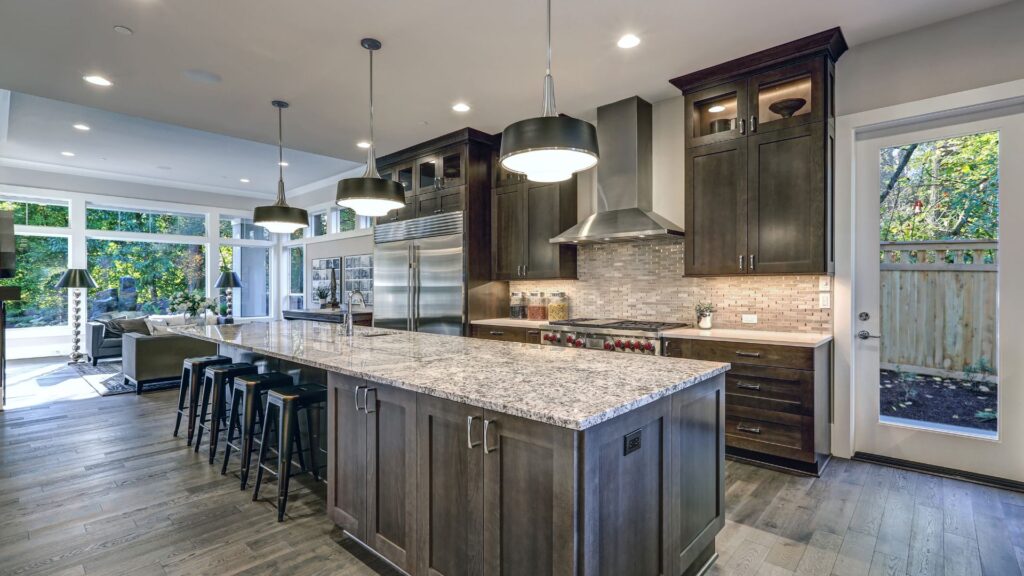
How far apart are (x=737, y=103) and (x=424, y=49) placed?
7.45 ft

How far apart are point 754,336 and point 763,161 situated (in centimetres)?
123

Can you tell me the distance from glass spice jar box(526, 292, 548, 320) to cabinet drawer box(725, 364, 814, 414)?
214cm

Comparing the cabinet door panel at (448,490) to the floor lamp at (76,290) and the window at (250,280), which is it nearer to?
the floor lamp at (76,290)

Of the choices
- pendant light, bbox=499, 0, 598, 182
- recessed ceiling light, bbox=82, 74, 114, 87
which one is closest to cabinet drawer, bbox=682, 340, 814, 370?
pendant light, bbox=499, 0, 598, 182

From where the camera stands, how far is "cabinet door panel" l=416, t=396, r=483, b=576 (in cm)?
161

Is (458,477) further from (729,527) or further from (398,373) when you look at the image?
(729,527)

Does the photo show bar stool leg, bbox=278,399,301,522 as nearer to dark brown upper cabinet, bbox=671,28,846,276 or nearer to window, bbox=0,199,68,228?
dark brown upper cabinet, bbox=671,28,846,276

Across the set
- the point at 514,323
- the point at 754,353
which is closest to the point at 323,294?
the point at 514,323

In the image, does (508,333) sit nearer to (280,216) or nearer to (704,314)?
(704,314)

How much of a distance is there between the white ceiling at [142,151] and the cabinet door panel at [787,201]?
157 inches

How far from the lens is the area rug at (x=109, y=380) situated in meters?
5.44

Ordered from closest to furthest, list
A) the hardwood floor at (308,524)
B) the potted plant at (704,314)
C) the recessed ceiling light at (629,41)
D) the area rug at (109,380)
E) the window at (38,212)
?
the hardwood floor at (308,524)
the recessed ceiling light at (629,41)
the potted plant at (704,314)
the area rug at (109,380)
the window at (38,212)

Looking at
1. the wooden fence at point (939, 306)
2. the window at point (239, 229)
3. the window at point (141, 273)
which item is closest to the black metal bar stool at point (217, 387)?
the wooden fence at point (939, 306)

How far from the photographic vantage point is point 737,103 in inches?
139
